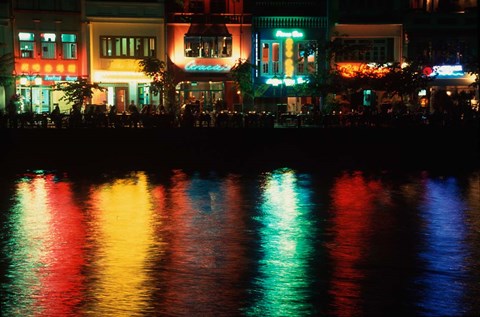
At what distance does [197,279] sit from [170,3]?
3958cm

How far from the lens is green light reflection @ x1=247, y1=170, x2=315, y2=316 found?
8.60 meters

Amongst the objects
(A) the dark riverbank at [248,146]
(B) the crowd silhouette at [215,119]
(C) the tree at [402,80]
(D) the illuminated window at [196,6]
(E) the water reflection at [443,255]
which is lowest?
(E) the water reflection at [443,255]

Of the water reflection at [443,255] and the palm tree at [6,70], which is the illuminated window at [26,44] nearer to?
the palm tree at [6,70]

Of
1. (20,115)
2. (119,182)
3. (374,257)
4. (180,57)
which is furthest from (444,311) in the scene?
(180,57)

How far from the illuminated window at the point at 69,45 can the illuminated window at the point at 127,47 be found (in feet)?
5.33

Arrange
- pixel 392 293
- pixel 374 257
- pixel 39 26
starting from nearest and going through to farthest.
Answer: pixel 392 293 → pixel 374 257 → pixel 39 26

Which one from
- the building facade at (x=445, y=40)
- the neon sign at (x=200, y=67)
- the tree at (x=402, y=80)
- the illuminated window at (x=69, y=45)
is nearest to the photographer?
the tree at (x=402, y=80)

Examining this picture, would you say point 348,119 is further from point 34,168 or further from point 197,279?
point 197,279

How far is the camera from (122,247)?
465 inches

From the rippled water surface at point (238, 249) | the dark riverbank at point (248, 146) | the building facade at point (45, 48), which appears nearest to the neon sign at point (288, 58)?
the building facade at point (45, 48)

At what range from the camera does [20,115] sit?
114 ft

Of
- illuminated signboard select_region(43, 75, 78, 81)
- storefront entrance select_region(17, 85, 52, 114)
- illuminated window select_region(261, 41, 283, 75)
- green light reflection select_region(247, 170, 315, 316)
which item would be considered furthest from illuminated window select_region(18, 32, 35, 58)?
green light reflection select_region(247, 170, 315, 316)

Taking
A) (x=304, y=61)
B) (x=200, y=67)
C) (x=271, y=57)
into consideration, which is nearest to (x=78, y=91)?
(x=200, y=67)

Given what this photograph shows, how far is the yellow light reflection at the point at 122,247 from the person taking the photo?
8.70m
